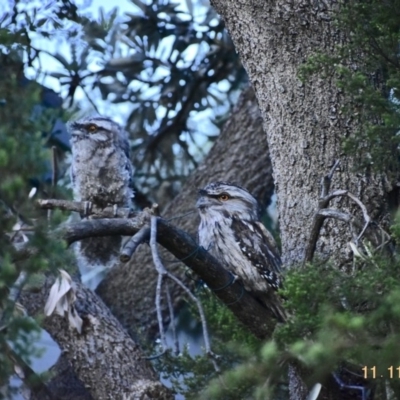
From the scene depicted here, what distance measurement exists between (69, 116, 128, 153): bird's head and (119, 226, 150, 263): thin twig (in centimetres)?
151

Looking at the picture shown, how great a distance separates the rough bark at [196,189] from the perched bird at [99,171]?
0.67 metres

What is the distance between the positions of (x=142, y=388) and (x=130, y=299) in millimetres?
1306

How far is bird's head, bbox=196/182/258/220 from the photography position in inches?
173

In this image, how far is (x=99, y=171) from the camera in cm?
473

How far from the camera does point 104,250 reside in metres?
4.90

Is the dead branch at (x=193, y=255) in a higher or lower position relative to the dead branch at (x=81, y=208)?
lower

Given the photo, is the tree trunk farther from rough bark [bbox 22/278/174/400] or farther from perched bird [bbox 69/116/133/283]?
perched bird [bbox 69/116/133/283]

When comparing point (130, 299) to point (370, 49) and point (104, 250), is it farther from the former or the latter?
point (370, 49)

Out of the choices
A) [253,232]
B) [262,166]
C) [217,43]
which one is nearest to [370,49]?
[253,232]

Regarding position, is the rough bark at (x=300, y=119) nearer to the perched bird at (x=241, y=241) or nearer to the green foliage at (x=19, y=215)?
the perched bird at (x=241, y=241)

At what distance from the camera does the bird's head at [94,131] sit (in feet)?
15.7

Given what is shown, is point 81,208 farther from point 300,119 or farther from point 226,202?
point 300,119
